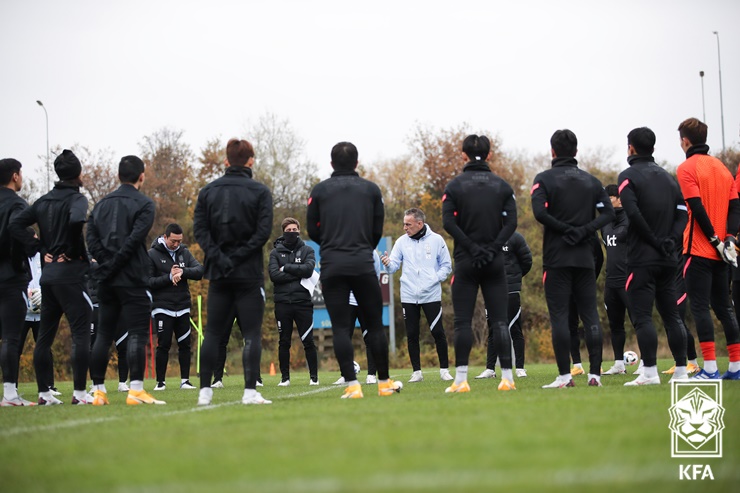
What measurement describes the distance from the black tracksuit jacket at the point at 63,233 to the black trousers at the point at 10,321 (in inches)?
28.2

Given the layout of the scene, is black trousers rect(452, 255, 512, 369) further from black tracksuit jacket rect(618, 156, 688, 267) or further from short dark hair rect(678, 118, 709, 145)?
short dark hair rect(678, 118, 709, 145)

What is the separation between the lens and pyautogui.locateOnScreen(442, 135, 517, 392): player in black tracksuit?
8.91 metres

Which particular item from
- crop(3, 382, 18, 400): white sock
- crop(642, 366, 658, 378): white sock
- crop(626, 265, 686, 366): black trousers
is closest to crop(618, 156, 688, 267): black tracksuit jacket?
crop(626, 265, 686, 366): black trousers

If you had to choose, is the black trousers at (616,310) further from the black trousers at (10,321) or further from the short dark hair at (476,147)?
the black trousers at (10,321)

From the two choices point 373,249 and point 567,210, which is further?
point 567,210

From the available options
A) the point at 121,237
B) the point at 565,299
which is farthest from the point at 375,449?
the point at 121,237

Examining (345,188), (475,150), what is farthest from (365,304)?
(475,150)

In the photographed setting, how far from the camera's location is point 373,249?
882 centimetres

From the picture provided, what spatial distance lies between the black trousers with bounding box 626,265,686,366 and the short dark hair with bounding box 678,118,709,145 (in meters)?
1.49

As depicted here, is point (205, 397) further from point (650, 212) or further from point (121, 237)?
point (650, 212)

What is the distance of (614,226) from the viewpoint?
12180mm

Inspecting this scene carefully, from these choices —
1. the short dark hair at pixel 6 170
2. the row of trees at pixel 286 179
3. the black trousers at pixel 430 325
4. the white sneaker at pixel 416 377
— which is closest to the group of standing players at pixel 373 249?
the short dark hair at pixel 6 170

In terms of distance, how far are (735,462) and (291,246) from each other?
9.93 m

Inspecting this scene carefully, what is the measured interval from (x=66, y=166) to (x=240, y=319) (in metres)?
2.64
